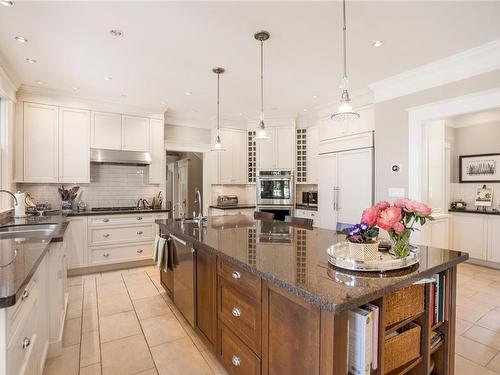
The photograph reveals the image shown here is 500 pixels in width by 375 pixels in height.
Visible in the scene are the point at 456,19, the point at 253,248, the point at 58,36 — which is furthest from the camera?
the point at 58,36

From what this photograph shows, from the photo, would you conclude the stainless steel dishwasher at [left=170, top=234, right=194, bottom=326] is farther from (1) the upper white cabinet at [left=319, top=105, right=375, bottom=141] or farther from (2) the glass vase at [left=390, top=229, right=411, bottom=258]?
(1) the upper white cabinet at [left=319, top=105, right=375, bottom=141]

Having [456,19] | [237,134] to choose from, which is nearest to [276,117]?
[237,134]

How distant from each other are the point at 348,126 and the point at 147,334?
13.1ft

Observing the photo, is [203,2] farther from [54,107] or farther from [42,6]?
[54,107]

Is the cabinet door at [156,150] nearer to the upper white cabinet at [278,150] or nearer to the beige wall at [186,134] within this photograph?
the beige wall at [186,134]

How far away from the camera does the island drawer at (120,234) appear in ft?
13.6

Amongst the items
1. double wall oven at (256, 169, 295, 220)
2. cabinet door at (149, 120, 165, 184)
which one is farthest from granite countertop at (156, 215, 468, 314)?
double wall oven at (256, 169, 295, 220)

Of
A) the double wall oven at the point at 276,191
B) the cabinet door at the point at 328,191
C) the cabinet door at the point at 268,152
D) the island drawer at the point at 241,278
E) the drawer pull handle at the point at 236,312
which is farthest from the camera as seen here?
the cabinet door at the point at 268,152

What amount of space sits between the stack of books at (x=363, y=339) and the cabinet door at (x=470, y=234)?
4.72 metres

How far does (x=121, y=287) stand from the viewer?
361 centimetres

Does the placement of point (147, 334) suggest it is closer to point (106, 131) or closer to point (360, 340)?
point (360, 340)

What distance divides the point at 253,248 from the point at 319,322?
78 centimetres

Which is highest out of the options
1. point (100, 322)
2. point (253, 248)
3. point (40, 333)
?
point (253, 248)

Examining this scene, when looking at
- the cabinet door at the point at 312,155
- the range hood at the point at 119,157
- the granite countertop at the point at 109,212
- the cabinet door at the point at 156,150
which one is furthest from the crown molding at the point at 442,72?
the granite countertop at the point at 109,212
